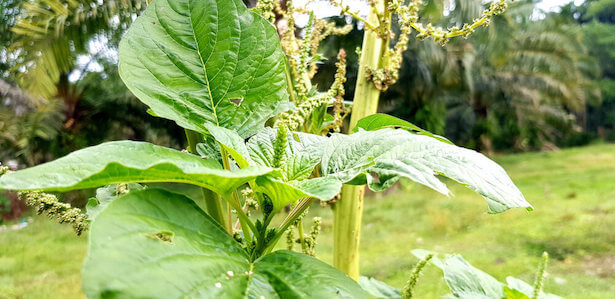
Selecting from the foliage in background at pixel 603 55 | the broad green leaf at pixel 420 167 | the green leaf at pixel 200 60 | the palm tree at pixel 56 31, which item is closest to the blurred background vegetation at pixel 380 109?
the palm tree at pixel 56 31

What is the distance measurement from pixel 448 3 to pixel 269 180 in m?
3.69

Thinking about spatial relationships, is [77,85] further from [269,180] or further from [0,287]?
[269,180]

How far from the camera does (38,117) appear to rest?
3.69m

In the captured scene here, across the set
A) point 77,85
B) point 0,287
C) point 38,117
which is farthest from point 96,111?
point 0,287

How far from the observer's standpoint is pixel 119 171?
0.21 metres

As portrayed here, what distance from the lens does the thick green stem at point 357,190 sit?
22.8 inches

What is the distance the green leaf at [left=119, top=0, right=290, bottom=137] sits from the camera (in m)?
0.31

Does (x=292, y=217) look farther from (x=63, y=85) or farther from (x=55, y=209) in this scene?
(x=63, y=85)

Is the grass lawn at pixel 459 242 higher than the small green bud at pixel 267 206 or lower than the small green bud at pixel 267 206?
lower

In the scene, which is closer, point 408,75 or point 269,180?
point 269,180

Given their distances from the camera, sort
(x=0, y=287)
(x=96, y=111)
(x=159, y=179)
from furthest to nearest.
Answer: (x=96, y=111) → (x=0, y=287) → (x=159, y=179)

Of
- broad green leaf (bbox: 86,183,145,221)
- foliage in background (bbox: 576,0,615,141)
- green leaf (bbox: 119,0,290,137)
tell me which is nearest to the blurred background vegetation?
broad green leaf (bbox: 86,183,145,221)

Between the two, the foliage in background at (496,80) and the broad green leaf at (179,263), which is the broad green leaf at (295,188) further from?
the foliage in background at (496,80)

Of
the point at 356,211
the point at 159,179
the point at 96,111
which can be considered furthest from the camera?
the point at 96,111
